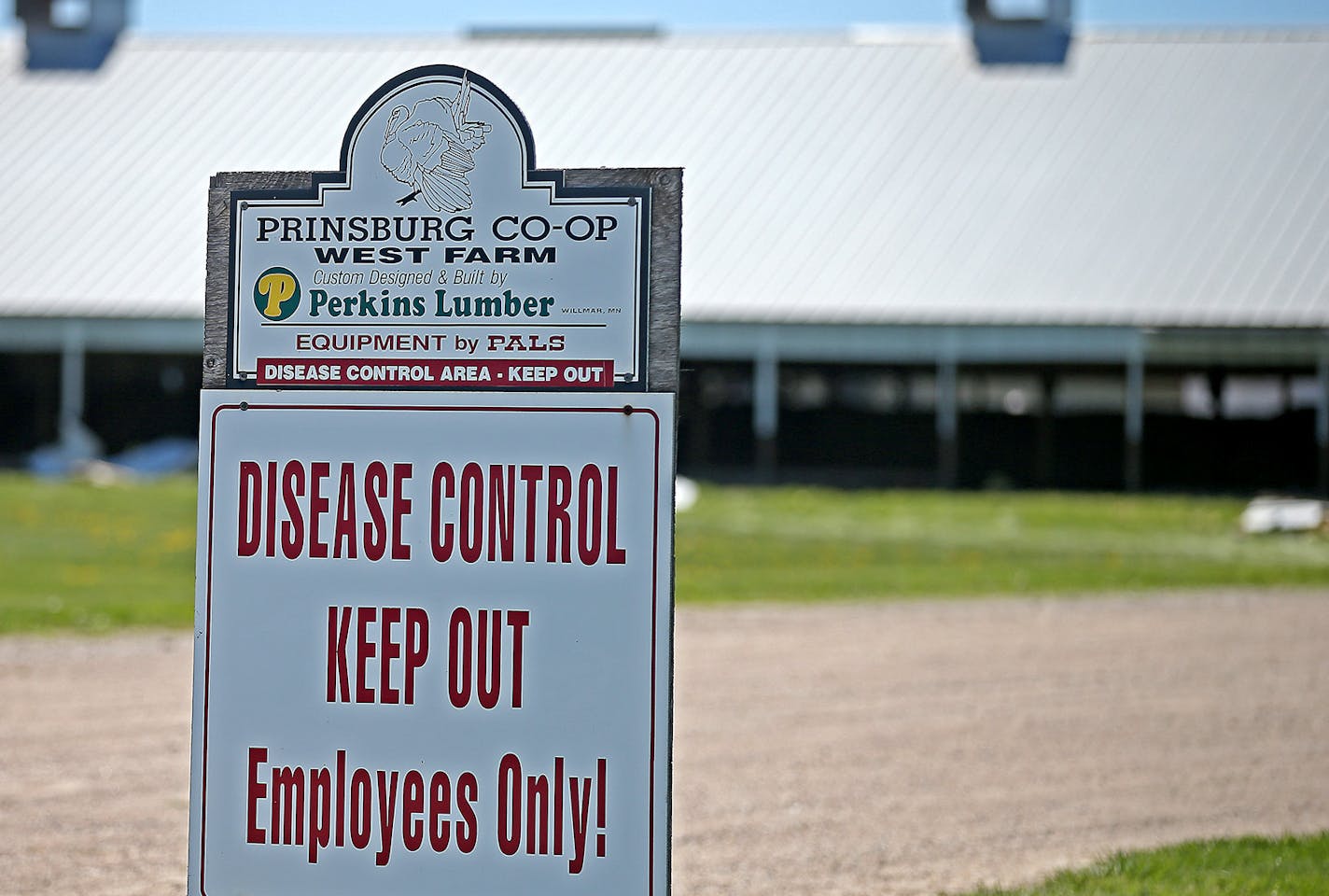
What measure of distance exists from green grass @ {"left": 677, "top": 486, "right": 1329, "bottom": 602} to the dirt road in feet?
11.5

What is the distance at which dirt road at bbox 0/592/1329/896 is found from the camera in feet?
23.3

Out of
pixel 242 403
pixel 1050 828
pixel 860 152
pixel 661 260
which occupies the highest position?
pixel 860 152

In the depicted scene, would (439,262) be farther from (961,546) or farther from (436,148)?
(961,546)

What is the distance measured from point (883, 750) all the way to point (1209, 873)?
3049mm

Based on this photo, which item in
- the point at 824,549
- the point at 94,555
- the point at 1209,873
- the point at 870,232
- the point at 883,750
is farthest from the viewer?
the point at 870,232

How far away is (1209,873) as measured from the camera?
6.65 metres

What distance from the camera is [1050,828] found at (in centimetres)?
772

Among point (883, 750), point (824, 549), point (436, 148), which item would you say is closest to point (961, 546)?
point (824, 549)

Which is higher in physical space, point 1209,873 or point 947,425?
point 947,425

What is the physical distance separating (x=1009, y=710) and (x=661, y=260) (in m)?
7.28

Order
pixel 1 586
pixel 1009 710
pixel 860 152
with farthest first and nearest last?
1. pixel 860 152
2. pixel 1 586
3. pixel 1009 710

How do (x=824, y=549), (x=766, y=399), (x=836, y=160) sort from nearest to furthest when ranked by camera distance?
(x=824, y=549), (x=766, y=399), (x=836, y=160)

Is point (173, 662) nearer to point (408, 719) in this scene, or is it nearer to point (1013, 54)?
point (408, 719)

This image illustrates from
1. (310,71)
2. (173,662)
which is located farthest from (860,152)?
(173,662)
